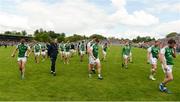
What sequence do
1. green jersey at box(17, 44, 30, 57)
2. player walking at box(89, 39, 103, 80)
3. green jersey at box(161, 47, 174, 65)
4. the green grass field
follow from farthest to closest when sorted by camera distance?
player walking at box(89, 39, 103, 80) → green jersey at box(17, 44, 30, 57) → green jersey at box(161, 47, 174, 65) → the green grass field

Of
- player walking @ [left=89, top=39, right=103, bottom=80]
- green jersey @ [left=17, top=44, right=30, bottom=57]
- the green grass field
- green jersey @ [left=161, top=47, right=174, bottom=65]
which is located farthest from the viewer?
player walking @ [left=89, top=39, right=103, bottom=80]

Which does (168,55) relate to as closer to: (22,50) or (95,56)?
(95,56)

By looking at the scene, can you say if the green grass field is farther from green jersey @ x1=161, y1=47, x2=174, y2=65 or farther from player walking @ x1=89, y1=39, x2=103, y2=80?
green jersey @ x1=161, y1=47, x2=174, y2=65

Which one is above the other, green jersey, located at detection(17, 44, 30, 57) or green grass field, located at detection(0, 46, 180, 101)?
green jersey, located at detection(17, 44, 30, 57)

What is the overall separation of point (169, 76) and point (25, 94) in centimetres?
713

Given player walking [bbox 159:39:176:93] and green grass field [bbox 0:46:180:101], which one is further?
player walking [bbox 159:39:176:93]

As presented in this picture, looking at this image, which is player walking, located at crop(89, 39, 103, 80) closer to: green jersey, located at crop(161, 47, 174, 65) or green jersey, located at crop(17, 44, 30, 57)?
green jersey, located at crop(17, 44, 30, 57)

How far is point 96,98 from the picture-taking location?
1789 centimetres

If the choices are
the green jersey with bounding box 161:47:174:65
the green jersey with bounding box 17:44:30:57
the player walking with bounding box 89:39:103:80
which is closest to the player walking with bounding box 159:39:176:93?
the green jersey with bounding box 161:47:174:65

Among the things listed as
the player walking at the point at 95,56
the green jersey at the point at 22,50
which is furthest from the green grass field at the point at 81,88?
the green jersey at the point at 22,50

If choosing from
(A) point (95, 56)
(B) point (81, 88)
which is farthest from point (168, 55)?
(A) point (95, 56)

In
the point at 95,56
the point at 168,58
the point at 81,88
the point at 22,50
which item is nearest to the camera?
the point at 168,58

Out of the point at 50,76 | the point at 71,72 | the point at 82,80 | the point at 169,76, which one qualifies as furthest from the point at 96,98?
the point at 71,72

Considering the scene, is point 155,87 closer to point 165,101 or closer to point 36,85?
point 165,101
